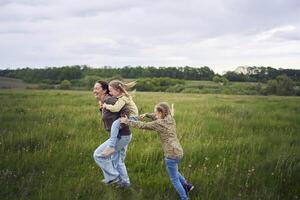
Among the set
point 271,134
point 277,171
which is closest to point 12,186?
point 277,171

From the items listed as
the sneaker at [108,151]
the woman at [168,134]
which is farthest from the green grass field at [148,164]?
the sneaker at [108,151]

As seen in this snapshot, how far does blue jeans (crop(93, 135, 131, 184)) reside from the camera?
15.9ft

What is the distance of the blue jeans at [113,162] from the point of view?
4855 mm

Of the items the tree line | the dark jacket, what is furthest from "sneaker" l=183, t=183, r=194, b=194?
the tree line

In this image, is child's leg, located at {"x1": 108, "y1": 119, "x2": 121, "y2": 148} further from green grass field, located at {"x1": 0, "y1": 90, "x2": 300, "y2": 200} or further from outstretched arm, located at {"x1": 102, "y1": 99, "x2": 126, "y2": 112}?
green grass field, located at {"x1": 0, "y1": 90, "x2": 300, "y2": 200}

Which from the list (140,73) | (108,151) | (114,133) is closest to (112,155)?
(108,151)

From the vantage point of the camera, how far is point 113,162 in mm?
5070

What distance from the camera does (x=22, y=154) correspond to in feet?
19.8

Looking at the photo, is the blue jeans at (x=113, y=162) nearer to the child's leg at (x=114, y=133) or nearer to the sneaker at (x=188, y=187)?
the child's leg at (x=114, y=133)

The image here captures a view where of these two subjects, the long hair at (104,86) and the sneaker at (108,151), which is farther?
the long hair at (104,86)

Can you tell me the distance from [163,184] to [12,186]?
2.25m

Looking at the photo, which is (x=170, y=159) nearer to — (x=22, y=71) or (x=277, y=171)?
(x=277, y=171)

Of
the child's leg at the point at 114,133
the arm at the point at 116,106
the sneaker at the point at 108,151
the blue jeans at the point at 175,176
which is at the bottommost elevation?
the blue jeans at the point at 175,176

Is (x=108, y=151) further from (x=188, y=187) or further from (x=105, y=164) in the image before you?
(x=188, y=187)
